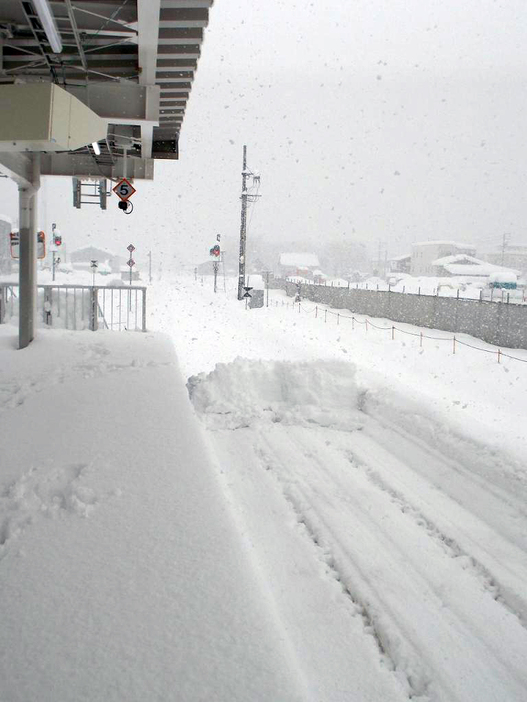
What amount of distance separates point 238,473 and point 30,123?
171 inches

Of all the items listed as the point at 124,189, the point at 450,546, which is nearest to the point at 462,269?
the point at 124,189

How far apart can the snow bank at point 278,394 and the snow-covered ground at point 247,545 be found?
0.07 metres

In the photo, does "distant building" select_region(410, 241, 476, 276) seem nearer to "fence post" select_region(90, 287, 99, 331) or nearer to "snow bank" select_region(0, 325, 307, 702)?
"fence post" select_region(90, 287, 99, 331)

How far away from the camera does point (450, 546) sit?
4.15 meters

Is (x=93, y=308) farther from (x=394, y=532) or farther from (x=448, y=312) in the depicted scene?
(x=448, y=312)

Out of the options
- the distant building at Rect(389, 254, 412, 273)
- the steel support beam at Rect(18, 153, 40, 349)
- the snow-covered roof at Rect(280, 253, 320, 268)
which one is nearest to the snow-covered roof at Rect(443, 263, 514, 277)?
the distant building at Rect(389, 254, 412, 273)

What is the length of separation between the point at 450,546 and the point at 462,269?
7439cm

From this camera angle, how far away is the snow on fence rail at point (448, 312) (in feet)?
61.0

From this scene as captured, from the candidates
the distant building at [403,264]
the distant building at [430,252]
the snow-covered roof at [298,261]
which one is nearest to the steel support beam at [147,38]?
the distant building at [430,252]

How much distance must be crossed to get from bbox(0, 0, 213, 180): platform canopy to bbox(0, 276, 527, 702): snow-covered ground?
151 inches

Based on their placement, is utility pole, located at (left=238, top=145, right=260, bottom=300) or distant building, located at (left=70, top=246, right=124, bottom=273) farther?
distant building, located at (left=70, top=246, right=124, bottom=273)

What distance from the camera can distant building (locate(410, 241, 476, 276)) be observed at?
3452 inches

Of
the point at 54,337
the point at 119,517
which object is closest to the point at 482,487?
the point at 119,517

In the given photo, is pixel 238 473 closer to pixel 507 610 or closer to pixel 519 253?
pixel 507 610
